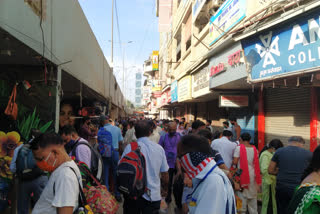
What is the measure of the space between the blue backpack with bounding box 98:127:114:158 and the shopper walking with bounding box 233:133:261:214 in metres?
2.95

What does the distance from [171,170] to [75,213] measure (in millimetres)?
4189

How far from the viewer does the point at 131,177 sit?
10.7 feet

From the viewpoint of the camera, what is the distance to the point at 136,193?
329 centimetres

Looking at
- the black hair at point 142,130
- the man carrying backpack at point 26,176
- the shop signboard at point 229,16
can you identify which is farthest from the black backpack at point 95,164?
the shop signboard at point 229,16

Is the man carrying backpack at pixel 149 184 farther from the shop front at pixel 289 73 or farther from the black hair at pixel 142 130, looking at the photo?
the shop front at pixel 289 73

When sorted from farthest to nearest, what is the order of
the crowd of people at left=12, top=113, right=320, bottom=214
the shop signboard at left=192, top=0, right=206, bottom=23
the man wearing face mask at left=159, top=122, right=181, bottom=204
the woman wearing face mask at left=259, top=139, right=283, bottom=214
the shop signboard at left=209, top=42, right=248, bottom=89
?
1. the shop signboard at left=192, top=0, right=206, bottom=23
2. the shop signboard at left=209, top=42, right=248, bottom=89
3. the man wearing face mask at left=159, top=122, right=181, bottom=204
4. the woman wearing face mask at left=259, top=139, right=283, bottom=214
5. the crowd of people at left=12, top=113, right=320, bottom=214

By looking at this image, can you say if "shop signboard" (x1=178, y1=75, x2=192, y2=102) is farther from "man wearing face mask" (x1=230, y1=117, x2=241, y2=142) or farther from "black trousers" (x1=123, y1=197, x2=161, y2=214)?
"black trousers" (x1=123, y1=197, x2=161, y2=214)

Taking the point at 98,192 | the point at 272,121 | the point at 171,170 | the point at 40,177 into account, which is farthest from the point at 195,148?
the point at 272,121

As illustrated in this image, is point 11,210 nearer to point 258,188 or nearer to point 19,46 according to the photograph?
point 19,46

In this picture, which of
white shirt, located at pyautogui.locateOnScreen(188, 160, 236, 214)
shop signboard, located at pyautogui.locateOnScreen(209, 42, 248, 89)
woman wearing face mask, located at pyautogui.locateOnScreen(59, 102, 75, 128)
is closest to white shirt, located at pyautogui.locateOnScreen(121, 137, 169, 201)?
white shirt, located at pyautogui.locateOnScreen(188, 160, 236, 214)

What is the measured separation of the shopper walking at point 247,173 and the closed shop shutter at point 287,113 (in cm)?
248

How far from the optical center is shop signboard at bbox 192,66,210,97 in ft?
39.4

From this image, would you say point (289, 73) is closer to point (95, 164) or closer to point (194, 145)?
point (194, 145)

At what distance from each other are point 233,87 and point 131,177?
762cm
